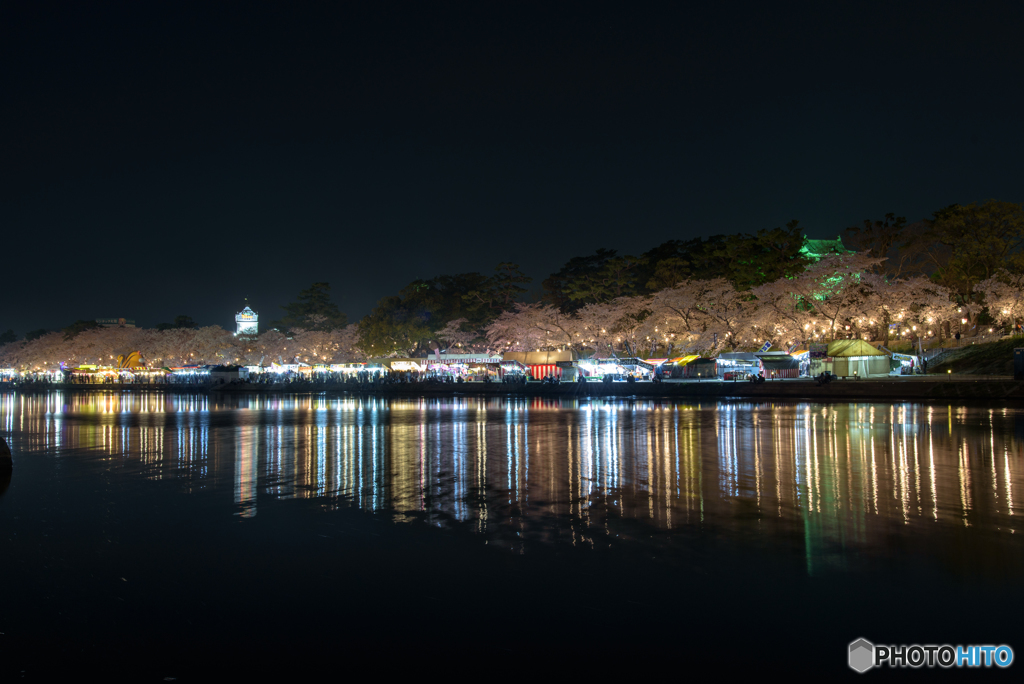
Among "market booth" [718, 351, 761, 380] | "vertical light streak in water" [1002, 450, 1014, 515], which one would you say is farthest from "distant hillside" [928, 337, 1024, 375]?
"vertical light streak in water" [1002, 450, 1014, 515]

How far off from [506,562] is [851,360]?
3540 centimetres

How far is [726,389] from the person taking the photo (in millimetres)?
29844

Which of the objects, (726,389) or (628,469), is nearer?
(628,469)

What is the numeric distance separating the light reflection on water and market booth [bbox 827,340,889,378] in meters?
17.5

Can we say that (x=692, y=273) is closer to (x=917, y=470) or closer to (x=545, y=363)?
(x=545, y=363)

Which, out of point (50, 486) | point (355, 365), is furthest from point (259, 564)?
point (355, 365)

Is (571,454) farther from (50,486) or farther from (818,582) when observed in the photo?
(50,486)

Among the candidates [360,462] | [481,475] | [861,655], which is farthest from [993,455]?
[360,462]

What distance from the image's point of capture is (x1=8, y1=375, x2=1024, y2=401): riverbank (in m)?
24.4

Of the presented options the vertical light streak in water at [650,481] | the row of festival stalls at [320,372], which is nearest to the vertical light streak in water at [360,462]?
the vertical light streak in water at [650,481]

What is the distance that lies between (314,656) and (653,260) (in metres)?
55.1

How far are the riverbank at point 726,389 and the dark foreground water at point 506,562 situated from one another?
1533cm

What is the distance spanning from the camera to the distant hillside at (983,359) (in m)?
30.8

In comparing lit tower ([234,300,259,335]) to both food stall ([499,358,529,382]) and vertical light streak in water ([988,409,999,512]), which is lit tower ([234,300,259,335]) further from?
vertical light streak in water ([988,409,999,512])
